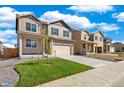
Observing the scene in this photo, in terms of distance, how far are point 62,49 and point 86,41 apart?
10477mm

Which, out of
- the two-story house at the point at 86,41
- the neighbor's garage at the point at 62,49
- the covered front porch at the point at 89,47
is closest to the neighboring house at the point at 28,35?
the neighbor's garage at the point at 62,49

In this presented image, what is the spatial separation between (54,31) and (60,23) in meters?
2.36

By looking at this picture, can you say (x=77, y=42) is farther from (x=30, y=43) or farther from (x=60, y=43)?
(x=30, y=43)

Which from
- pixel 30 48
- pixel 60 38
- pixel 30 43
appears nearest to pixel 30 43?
pixel 30 43

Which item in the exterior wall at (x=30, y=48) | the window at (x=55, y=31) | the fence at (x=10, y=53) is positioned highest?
the window at (x=55, y=31)

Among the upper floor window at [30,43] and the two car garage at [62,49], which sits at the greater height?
the upper floor window at [30,43]

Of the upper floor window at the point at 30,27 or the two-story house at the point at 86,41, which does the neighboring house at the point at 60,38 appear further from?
the two-story house at the point at 86,41

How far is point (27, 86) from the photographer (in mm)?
9320

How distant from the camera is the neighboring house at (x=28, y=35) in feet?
72.8

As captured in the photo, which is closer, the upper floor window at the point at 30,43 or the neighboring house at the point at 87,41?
the upper floor window at the point at 30,43

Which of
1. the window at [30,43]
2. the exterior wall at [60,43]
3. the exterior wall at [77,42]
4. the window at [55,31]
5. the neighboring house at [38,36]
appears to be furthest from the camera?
the exterior wall at [77,42]

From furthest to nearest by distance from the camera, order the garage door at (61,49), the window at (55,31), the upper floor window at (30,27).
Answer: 1. the window at (55,31)
2. the garage door at (61,49)
3. the upper floor window at (30,27)
